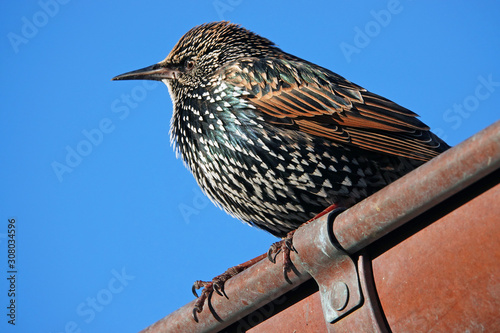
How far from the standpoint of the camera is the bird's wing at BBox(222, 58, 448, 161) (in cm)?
367

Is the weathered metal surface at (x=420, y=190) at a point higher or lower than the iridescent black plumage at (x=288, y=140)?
lower

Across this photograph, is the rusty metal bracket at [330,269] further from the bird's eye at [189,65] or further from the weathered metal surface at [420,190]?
the bird's eye at [189,65]

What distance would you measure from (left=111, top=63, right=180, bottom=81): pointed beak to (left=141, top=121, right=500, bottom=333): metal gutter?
2.50 m

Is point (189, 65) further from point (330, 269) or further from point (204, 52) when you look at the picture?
point (330, 269)

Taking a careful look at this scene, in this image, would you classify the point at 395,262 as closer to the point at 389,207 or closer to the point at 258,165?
the point at 389,207

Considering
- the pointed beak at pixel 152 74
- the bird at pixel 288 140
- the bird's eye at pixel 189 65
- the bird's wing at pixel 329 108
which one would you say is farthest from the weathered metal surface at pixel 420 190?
the pointed beak at pixel 152 74

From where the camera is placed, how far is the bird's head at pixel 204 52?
15.0 ft

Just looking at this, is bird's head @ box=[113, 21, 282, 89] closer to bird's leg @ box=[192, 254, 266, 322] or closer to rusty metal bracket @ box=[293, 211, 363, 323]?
bird's leg @ box=[192, 254, 266, 322]

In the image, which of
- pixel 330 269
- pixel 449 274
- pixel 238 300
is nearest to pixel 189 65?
pixel 238 300

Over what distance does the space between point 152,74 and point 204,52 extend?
440mm

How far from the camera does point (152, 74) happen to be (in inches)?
190

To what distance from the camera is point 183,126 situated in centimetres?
409

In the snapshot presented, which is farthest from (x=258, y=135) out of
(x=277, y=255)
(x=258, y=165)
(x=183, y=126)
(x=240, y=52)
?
(x=277, y=255)

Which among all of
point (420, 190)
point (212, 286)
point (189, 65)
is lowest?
point (420, 190)
